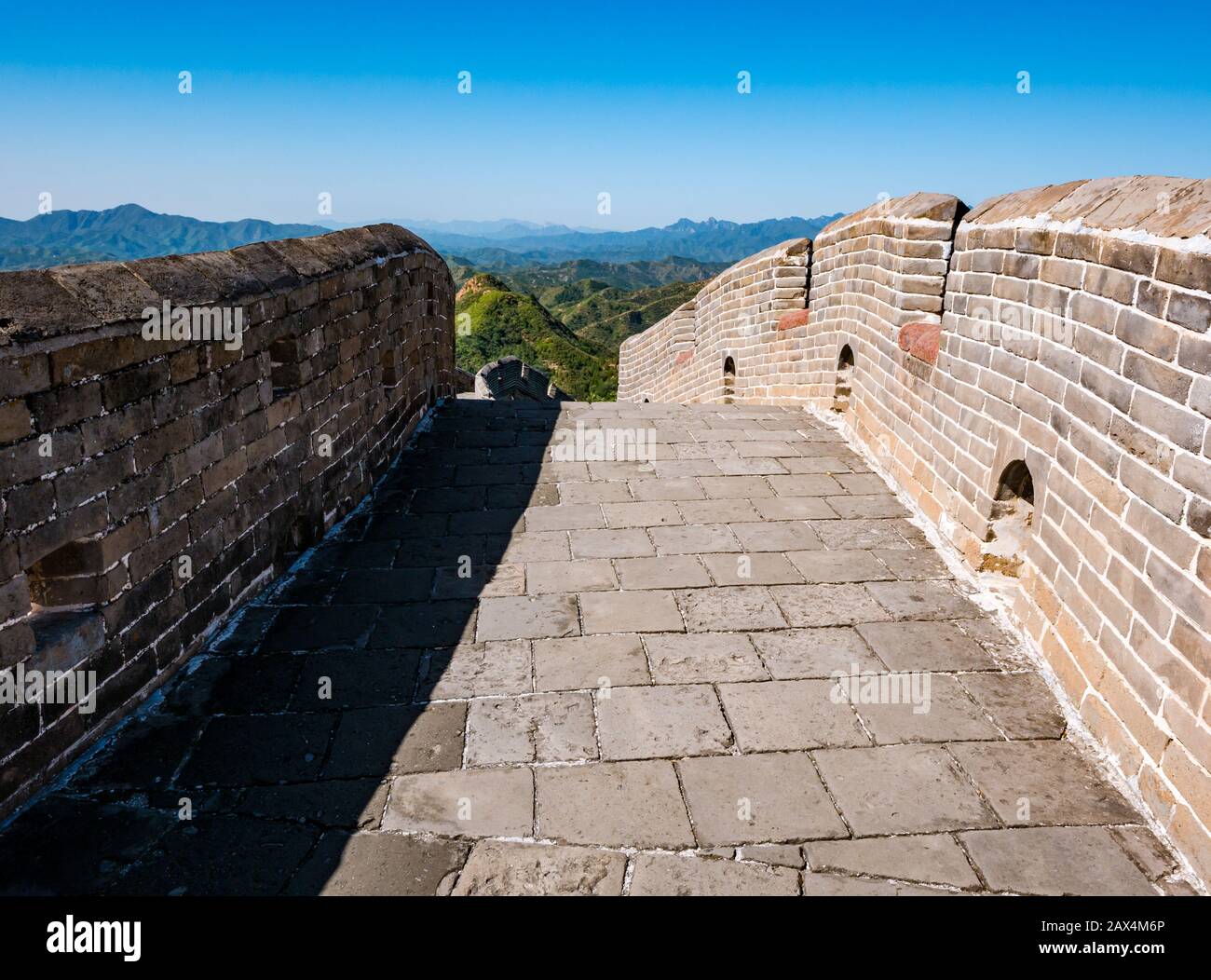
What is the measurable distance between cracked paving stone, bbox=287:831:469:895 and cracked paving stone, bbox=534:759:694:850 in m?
0.34

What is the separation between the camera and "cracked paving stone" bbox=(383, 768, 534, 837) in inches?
108

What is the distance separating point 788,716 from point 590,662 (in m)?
0.93

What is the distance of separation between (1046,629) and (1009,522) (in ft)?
2.68

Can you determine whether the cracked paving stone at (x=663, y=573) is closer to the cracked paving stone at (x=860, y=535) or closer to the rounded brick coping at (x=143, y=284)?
the cracked paving stone at (x=860, y=535)

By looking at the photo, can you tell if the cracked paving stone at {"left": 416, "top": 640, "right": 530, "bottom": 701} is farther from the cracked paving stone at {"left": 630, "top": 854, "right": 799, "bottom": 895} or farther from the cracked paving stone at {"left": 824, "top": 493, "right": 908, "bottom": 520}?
the cracked paving stone at {"left": 824, "top": 493, "right": 908, "bottom": 520}

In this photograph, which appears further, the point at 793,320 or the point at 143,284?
the point at 793,320

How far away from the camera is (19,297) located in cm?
275

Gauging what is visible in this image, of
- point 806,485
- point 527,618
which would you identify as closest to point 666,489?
point 806,485

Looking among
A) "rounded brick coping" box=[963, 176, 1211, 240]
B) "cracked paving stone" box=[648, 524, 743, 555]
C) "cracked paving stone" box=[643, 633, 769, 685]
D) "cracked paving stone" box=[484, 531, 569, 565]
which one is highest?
"rounded brick coping" box=[963, 176, 1211, 240]

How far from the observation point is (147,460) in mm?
3346

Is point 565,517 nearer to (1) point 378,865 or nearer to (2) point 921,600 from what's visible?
(2) point 921,600

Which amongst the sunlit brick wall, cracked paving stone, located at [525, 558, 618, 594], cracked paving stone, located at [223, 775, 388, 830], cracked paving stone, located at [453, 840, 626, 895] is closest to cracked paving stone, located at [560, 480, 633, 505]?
cracked paving stone, located at [525, 558, 618, 594]

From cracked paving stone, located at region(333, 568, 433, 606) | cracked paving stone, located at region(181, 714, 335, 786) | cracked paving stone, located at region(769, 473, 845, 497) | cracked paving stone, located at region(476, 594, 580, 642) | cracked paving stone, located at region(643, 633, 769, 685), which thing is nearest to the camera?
cracked paving stone, located at region(181, 714, 335, 786)

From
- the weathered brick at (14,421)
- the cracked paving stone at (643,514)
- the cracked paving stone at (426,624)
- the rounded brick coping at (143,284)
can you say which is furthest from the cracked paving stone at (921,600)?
the weathered brick at (14,421)
